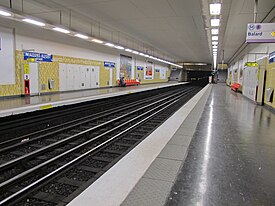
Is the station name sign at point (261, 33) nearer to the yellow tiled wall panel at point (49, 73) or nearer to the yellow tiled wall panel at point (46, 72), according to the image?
the yellow tiled wall panel at point (46, 72)

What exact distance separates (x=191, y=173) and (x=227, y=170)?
550 millimetres

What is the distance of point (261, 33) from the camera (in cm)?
705

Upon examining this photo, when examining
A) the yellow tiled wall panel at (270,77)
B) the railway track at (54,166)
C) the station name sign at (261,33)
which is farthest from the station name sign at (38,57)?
the yellow tiled wall panel at (270,77)

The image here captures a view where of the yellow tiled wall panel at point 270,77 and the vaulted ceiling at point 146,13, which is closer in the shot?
the vaulted ceiling at point 146,13

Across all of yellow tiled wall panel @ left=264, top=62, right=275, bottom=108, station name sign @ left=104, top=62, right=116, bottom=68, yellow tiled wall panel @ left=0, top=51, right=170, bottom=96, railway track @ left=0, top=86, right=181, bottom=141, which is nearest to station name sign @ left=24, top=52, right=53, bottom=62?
yellow tiled wall panel @ left=0, top=51, right=170, bottom=96

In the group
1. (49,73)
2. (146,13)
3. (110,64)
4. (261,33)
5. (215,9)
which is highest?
(146,13)

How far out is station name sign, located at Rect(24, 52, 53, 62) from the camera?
1153cm

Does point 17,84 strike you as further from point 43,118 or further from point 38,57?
point 43,118

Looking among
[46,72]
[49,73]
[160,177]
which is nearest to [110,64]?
[49,73]

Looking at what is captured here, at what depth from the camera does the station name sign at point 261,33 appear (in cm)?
690

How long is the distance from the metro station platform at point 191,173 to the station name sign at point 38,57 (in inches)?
377

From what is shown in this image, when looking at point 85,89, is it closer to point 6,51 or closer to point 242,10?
point 6,51

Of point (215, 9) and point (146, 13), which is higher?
point (146, 13)

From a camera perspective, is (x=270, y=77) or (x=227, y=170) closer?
(x=227, y=170)
